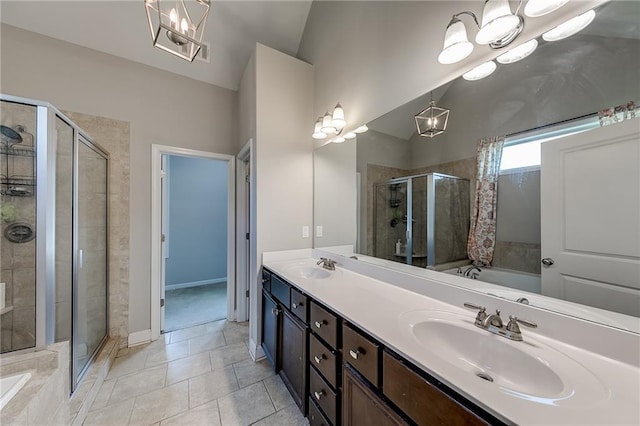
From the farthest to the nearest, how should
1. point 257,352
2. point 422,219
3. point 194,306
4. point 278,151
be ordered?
point 194,306 < point 278,151 < point 257,352 < point 422,219

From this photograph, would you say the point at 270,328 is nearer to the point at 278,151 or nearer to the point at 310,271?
the point at 310,271

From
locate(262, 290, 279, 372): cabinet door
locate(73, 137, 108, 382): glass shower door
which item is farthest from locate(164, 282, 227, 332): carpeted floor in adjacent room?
locate(262, 290, 279, 372): cabinet door

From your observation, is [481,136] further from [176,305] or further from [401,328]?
[176,305]

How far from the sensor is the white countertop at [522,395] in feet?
1.72

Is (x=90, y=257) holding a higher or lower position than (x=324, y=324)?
higher

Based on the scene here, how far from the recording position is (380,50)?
5.53 feet

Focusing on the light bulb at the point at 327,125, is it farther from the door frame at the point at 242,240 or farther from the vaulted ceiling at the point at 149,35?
the vaulted ceiling at the point at 149,35

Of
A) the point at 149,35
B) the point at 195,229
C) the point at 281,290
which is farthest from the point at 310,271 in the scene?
the point at 195,229

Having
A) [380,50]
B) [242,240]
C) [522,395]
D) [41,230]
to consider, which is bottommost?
[522,395]

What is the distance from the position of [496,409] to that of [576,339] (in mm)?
537

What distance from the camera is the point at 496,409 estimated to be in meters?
0.54

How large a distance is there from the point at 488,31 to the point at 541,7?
6.2 inches

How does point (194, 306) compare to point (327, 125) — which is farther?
point (194, 306)

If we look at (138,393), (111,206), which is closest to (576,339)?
(138,393)
